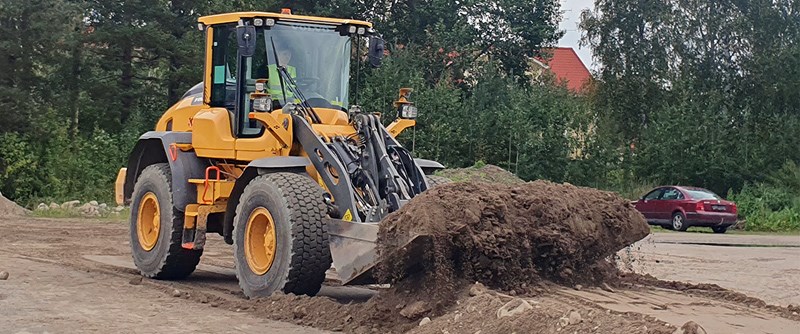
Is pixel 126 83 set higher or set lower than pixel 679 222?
higher

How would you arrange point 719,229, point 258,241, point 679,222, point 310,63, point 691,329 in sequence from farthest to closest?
1. point 719,229
2. point 679,222
3. point 310,63
4. point 258,241
5. point 691,329

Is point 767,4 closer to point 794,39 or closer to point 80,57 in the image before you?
point 794,39

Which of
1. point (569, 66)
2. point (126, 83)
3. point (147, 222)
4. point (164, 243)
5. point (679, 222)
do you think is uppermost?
point (569, 66)

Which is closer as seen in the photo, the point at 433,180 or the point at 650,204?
the point at 433,180

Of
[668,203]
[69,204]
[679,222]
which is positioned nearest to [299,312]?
[69,204]

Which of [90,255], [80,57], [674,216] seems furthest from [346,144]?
[80,57]

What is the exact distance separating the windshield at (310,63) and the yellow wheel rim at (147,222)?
8.28 ft

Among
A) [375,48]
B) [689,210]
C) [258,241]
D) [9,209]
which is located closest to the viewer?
[258,241]

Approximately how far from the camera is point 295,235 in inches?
395

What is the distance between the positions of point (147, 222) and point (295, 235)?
3.96 meters

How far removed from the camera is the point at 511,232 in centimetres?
949

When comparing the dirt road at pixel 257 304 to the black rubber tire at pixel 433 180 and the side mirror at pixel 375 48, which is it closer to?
the black rubber tire at pixel 433 180

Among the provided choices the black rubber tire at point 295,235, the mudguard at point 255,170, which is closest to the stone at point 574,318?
the black rubber tire at point 295,235

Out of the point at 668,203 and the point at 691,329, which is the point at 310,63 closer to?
the point at 691,329
